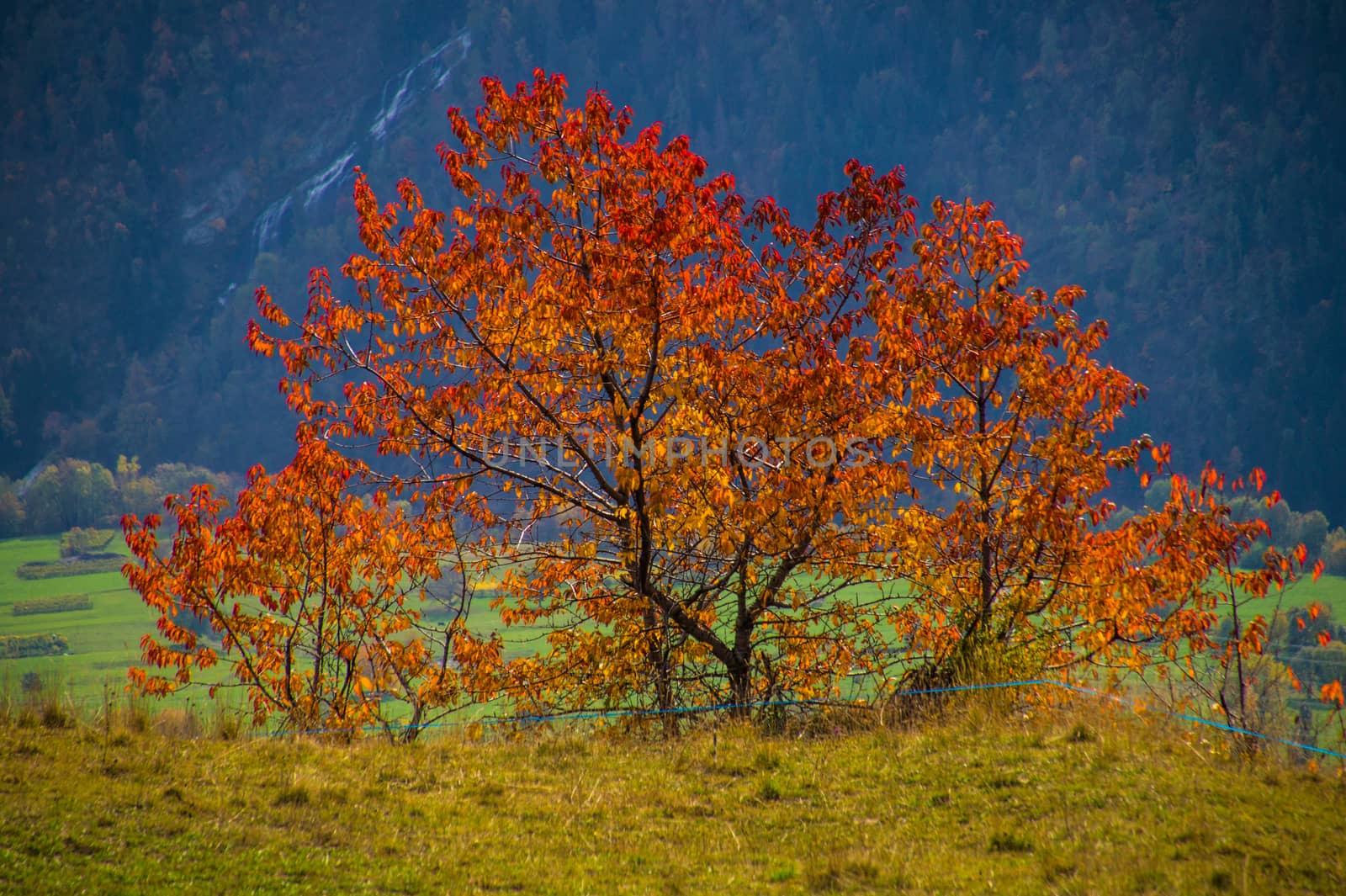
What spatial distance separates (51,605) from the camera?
113m

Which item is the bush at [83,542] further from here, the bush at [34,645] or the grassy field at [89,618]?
the bush at [34,645]

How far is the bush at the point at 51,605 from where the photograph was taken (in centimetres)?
11150

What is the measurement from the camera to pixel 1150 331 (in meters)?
166

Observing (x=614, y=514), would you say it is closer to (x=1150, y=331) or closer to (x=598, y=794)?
(x=598, y=794)

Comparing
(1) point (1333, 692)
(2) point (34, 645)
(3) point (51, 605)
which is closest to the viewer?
(1) point (1333, 692)

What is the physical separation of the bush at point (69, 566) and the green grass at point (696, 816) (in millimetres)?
143082

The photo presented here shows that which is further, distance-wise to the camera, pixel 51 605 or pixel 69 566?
pixel 69 566

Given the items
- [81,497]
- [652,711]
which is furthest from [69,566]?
[652,711]

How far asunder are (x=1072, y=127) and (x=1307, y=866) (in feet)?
709

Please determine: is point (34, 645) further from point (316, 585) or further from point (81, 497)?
point (316, 585)

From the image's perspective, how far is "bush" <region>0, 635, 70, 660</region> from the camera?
Result: 93500mm

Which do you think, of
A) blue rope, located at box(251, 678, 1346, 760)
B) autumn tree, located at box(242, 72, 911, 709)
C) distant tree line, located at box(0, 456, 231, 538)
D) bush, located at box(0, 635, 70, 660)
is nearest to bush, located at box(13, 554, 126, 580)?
distant tree line, located at box(0, 456, 231, 538)

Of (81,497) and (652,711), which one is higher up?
(81,497)

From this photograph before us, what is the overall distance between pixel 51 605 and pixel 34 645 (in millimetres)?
20663
